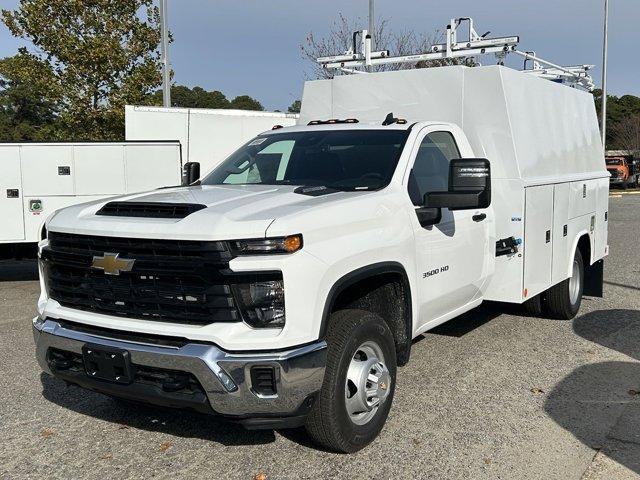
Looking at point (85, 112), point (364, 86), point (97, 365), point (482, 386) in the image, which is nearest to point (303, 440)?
point (97, 365)

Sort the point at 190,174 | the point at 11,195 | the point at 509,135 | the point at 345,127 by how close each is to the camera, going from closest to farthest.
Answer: the point at 345,127, the point at 509,135, the point at 190,174, the point at 11,195

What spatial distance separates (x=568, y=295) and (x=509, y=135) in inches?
95.7

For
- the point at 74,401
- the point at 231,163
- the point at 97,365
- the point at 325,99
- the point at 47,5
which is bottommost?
the point at 74,401

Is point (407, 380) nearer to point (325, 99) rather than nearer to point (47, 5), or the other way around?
point (325, 99)

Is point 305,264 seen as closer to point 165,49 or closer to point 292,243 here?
point 292,243

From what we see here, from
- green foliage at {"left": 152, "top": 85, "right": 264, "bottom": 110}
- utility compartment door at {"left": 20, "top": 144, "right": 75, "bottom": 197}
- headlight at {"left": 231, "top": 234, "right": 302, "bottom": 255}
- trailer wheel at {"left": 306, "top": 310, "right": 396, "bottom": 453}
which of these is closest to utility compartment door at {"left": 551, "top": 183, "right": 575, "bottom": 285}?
trailer wheel at {"left": 306, "top": 310, "right": 396, "bottom": 453}

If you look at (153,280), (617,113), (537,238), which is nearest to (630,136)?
(617,113)

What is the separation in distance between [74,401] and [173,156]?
637cm

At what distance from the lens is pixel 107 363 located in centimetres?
360

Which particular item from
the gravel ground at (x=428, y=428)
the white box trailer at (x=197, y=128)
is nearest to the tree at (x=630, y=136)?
the white box trailer at (x=197, y=128)

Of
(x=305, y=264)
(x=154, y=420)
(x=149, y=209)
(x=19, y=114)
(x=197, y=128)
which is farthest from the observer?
(x=19, y=114)

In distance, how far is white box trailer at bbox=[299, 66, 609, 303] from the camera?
5.72 m

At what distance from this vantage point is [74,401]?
5062 mm

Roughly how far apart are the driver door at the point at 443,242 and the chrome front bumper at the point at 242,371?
136 centimetres
